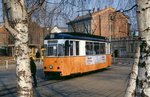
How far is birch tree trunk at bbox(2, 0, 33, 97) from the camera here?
779 centimetres

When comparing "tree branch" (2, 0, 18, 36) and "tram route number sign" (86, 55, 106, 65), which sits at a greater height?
"tree branch" (2, 0, 18, 36)

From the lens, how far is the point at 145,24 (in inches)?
234

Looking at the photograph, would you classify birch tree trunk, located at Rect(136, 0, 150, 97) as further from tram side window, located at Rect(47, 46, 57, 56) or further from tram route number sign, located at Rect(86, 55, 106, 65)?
tram route number sign, located at Rect(86, 55, 106, 65)

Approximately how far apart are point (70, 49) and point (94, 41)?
4.71 meters

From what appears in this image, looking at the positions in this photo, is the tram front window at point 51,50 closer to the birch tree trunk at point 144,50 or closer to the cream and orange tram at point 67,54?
the cream and orange tram at point 67,54

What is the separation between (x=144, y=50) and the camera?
5992 millimetres

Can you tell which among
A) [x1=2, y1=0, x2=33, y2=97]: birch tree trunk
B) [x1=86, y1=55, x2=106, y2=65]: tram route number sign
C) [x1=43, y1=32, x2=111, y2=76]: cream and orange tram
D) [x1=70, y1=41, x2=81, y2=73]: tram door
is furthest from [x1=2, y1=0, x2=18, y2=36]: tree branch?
[x1=86, y1=55, x2=106, y2=65]: tram route number sign

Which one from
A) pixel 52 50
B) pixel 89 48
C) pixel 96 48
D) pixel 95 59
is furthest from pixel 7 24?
pixel 96 48

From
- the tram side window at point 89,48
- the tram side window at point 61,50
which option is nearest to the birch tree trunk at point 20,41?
the tram side window at point 61,50

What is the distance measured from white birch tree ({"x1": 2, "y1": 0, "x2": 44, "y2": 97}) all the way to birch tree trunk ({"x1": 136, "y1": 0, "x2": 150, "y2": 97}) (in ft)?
9.17

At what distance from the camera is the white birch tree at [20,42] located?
307 inches

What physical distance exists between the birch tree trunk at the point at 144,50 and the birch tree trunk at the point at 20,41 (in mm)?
2796

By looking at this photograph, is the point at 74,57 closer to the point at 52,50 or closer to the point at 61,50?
the point at 61,50

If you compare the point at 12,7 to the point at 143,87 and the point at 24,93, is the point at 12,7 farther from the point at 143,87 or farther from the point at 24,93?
the point at 143,87
